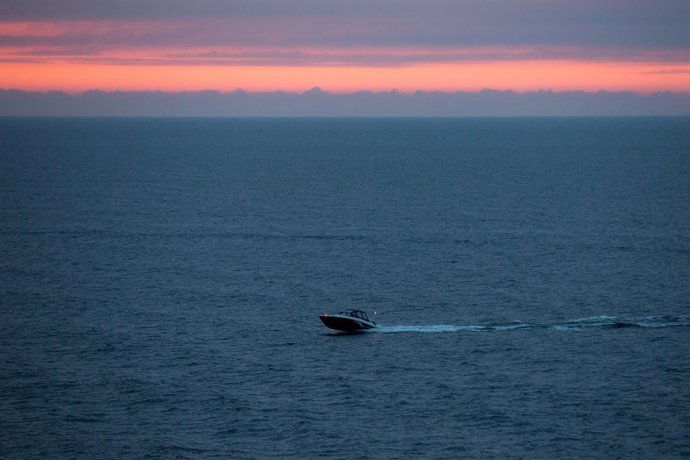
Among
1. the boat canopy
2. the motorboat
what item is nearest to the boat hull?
the motorboat

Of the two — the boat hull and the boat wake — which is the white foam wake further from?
the boat hull

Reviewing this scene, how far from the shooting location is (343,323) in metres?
83.2

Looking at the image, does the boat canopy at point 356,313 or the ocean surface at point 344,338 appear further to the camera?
the boat canopy at point 356,313

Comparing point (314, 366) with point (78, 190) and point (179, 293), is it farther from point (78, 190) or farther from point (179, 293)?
point (78, 190)

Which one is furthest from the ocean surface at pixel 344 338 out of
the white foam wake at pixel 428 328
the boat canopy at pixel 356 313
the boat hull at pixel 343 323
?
the boat canopy at pixel 356 313

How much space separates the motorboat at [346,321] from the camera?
83125 millimetres

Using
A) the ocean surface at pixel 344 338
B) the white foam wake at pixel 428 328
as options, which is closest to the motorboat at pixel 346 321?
the ocean surface at pixel 344 338

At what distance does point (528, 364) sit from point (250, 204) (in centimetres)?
10364

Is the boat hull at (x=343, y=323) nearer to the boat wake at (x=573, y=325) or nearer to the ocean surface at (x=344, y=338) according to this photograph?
the ocean surface at (x=344, y=338)

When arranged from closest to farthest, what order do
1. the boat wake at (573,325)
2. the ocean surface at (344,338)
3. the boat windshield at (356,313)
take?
the ocean surface at (344,338), the boat wake at (573,325), the boat windshield at (356,313)

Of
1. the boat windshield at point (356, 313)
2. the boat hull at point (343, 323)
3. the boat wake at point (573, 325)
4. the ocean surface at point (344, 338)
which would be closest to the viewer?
the ocean surface at point (344, 338)

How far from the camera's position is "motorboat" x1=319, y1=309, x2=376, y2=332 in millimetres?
83125

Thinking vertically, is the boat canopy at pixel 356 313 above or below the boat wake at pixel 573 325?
above

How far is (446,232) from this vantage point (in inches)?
5384
